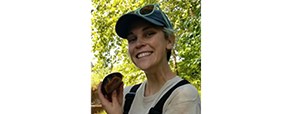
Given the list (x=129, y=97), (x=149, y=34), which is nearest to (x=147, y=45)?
(x=149, y=34)

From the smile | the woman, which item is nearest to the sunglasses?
the woman

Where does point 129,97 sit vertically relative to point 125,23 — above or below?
below

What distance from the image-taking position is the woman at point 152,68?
1.59 meters

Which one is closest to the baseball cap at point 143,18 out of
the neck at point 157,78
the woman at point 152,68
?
the woman at point 152,68

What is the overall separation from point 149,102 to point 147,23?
234 millimetres

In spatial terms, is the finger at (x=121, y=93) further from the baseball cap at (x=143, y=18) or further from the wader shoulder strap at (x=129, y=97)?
the baseball cap at (x=143, y=18)

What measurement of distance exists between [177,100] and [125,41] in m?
0.29

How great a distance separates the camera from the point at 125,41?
69.1 inches

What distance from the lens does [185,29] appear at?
167cm

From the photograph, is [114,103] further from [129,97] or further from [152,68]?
[152,68]
